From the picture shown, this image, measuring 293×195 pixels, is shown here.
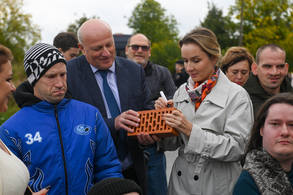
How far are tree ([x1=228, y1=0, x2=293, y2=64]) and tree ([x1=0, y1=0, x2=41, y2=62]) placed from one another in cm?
1912

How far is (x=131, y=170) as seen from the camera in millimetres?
2920

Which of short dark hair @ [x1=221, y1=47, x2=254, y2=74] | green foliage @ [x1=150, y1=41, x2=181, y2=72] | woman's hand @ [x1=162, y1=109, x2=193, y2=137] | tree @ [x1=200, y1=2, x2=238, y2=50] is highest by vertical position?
tree @ [x1=200, y1=2, x2=238, y2=50]

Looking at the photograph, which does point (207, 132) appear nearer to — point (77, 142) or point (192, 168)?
point (192, 168)

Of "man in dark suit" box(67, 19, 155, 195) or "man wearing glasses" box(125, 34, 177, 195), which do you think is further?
"man wearing glasses" box(125, 34, 177, 195)

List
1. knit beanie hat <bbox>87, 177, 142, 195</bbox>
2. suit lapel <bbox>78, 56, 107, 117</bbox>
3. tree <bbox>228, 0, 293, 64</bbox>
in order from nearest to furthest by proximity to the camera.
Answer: knit beanie hat <bbox>87, 177, 142, 195</bbox>
suit lapel <bbox>78, 56, 107, 117</bbox>
tree <bbox>228, 0, 293, 64</bbox>

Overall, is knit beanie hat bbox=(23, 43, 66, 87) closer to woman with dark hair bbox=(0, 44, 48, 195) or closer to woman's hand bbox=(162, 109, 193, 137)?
woman with dark hair bbox=(0, 44, 48, 195)

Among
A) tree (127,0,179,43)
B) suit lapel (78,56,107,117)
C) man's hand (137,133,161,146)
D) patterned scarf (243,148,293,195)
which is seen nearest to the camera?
patterned scarf (243,148,293,195)

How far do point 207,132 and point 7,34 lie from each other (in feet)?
68.8

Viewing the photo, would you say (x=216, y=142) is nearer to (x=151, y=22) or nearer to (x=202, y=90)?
(x=202, y=90)

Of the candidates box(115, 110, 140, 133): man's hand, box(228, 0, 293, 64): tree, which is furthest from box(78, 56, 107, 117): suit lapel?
box(228, 0, 293, 64): tree

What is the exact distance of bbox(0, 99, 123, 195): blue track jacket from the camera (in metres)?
2.07

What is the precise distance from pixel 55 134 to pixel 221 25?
115 feet

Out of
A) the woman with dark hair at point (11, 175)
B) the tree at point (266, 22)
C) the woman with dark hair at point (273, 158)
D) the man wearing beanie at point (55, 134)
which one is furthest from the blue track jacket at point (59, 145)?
the tree at point (266, 22)

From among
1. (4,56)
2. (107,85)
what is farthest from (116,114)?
(4,56)
